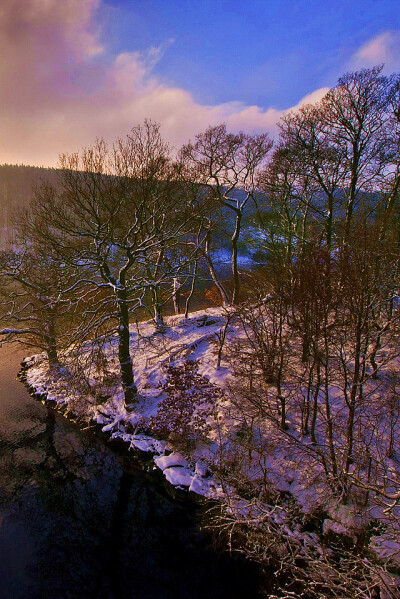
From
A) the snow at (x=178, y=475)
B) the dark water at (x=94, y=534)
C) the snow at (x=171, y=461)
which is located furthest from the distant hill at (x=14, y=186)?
the snow at (x=178, y=475)

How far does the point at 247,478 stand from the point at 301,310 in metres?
5.71

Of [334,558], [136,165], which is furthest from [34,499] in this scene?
[136,165]

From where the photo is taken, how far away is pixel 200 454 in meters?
10.5

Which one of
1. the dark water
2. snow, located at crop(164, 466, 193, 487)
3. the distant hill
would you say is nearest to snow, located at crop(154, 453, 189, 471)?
snow, located at crop(164, 466, 193, 487)

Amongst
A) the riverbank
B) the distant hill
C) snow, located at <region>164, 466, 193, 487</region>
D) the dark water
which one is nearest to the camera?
the dark water

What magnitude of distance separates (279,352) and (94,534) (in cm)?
832

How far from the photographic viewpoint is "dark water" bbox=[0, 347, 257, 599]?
278 inches

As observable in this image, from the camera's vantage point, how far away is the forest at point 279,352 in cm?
748

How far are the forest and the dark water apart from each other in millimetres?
976

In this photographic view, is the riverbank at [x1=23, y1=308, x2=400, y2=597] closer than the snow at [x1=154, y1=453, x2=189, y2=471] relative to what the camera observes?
Yes

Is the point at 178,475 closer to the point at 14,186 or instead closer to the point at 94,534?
the point at 94,534

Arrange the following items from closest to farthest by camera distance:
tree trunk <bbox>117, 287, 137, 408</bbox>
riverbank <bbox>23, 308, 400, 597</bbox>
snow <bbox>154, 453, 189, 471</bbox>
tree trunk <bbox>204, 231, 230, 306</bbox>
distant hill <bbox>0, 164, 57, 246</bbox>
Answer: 1. riverbank <bbox>23, 308, 400, 597</bbox>
2. snow <bbox>154, 453, 189, 471</bbox>
3. tree trunk <bbox>117, 287, 137, 408</bbox>
4. tree trunk <bbox>204, 231, 230, 306</bbox>
5. distant hill <bbox>0, 164, 57, 246</bbox>

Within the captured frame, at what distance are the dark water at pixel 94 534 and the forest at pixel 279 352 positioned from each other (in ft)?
3.20

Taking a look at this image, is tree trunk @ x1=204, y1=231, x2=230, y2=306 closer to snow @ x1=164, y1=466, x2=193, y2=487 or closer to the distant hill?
snow @ x1=164, y1=466, x2=193, y2=487
